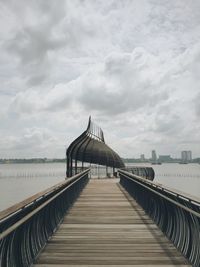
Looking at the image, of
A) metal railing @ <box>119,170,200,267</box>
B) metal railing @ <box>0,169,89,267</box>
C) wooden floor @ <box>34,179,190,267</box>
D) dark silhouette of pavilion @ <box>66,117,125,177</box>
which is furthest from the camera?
→ dark silhouette of pavilion @ <box>66,117,125,177</box>

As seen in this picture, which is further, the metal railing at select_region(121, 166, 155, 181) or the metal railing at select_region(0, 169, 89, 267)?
the metal railing at select_region(121, 166, 155, 181)

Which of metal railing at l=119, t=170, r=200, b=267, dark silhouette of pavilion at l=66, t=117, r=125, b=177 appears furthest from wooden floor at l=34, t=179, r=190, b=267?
dark silhouette of pavilion at l=66, t=117, r=125, b=177

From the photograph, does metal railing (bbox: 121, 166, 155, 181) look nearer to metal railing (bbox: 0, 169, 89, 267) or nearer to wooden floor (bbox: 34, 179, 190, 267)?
wooden floor (bbox: 34, 179, 190, 267)

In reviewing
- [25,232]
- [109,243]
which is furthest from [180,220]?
[25,232]

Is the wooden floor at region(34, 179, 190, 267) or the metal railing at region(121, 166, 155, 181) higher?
the metal railing at region(121, 166, 155, 181)

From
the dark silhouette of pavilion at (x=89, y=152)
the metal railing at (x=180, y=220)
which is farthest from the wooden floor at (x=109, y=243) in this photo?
the dark silhouette of pavilion at (x=89, y=152)

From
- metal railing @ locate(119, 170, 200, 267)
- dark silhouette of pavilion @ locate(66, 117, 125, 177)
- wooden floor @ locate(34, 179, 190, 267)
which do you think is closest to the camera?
metal railing @ locate(119, 170, 200, 267)

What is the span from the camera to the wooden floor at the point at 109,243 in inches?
195

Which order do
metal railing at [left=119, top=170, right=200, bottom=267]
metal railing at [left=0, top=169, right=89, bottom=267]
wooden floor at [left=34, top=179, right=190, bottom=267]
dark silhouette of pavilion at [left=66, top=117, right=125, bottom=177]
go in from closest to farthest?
metal railing at [left=0, top=169, right=89, bottom=267] → metal railing at [left=119, top=170, right=200, bottom=267] → wooden floor at [left=34, top=179, right=190, bottom=267] → dark silhouette of pavilion at [left=66, top=117, right=125, bottom=177]

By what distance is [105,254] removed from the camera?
5.31 metres

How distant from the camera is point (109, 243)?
5.99 meters

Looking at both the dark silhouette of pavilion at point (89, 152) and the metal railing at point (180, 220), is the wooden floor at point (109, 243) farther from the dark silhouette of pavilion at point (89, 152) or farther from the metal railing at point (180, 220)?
the dark silhouette of pavilion at point (89, 152)

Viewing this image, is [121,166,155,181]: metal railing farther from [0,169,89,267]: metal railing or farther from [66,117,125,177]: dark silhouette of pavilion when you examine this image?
[0,169,89,267]: metal railing

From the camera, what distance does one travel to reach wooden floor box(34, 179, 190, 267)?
16.3 ft
